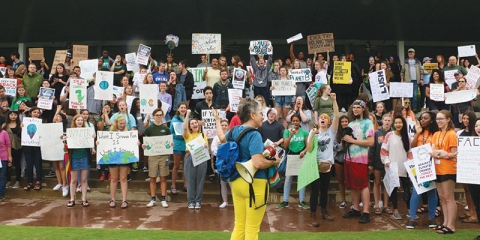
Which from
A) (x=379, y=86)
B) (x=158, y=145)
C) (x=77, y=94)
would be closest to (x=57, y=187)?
(x=77, y=94)

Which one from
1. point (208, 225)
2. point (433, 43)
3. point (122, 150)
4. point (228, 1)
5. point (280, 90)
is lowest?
point (208, 225)

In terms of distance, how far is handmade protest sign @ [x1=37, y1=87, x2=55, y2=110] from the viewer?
11.5m

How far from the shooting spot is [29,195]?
1042cm

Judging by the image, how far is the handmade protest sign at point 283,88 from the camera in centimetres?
1172

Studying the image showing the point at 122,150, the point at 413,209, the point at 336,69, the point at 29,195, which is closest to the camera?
the point at 413,209

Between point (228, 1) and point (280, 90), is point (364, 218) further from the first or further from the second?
point (228, 1)

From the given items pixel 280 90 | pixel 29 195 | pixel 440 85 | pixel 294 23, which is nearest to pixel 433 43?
pixel 294 23

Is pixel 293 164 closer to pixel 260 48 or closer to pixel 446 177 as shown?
pixel 446 177

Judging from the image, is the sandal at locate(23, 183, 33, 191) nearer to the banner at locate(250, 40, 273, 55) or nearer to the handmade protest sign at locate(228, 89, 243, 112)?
the handmade protest sign at locate(228, 89, 243, 112)

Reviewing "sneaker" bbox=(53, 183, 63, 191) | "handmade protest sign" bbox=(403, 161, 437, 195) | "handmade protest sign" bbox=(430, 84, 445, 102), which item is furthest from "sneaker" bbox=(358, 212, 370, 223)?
"sneaker" bbox=(53, 183, 63, 191)

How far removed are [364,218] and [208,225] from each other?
2.68 meters

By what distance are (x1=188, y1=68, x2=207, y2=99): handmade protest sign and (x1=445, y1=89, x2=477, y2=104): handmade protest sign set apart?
617 cm

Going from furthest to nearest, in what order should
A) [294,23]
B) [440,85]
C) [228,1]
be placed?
1. [294,23]
2. [228,1]
3. [440,85]

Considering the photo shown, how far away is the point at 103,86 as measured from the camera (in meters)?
11.6
